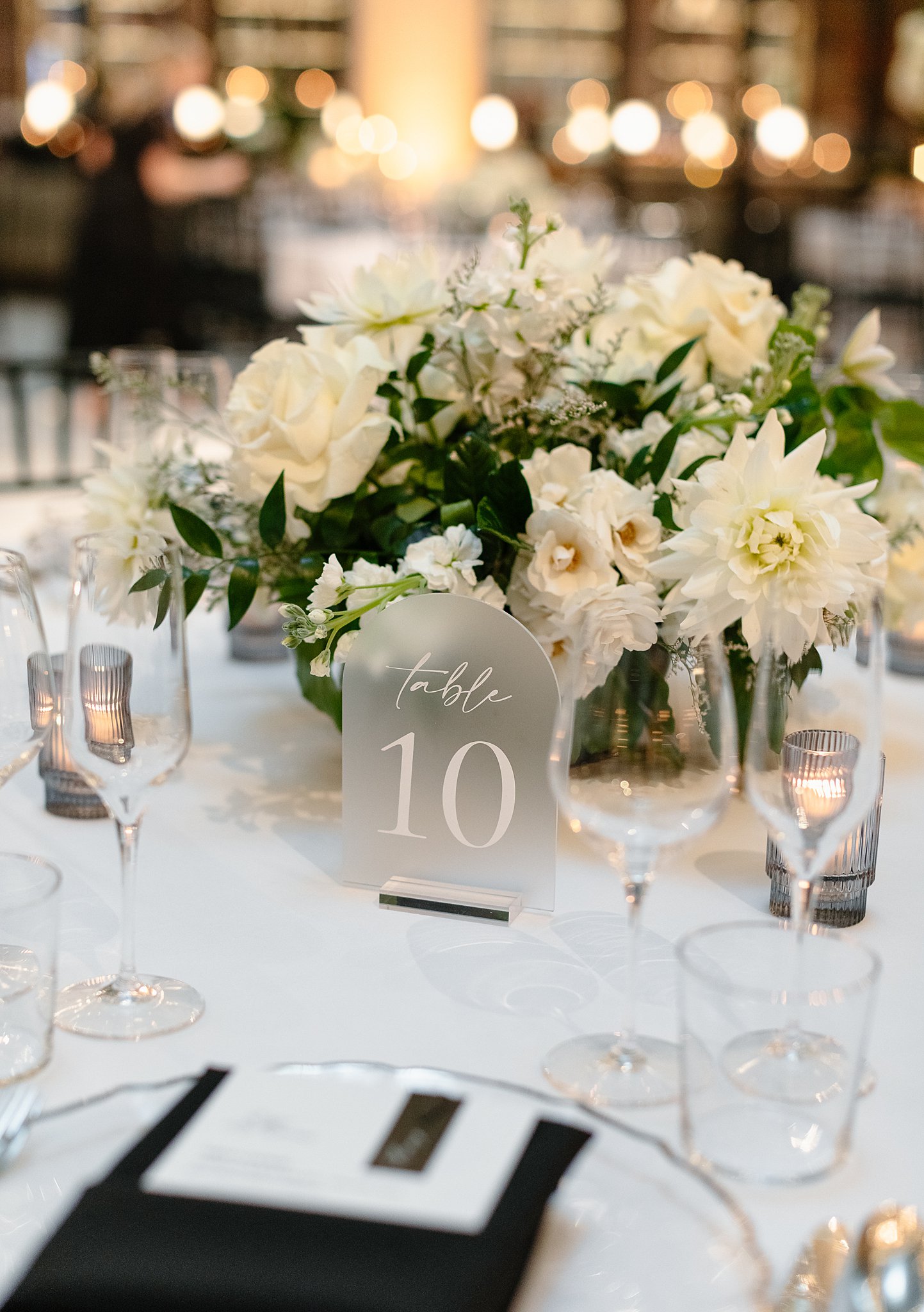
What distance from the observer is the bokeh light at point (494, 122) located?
9.52 metres

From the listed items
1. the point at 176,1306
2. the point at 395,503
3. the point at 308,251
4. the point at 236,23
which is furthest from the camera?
the point at 236,23

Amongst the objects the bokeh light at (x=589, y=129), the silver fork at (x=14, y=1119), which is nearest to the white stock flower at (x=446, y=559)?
the silver fork at (x=14, y=1119)

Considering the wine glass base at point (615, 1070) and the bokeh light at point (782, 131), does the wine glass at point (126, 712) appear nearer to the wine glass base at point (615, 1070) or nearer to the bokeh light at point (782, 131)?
the wine glass base at point (615, 1070)

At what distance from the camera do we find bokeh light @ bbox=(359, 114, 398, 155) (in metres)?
8.84

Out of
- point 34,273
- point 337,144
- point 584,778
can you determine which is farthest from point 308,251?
point 584,778

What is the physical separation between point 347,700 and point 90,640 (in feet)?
0.81

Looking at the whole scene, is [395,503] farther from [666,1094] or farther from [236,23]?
[236,23]

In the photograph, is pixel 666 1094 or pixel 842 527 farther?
pixel 842 527

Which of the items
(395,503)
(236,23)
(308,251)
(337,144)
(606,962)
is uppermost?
(236,23)

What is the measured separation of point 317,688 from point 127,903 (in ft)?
1.27

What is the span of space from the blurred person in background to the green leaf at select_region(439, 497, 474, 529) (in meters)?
5.16

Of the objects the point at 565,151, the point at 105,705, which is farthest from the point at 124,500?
the point at 565,151

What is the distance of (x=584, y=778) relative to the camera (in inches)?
Answer: 29.0

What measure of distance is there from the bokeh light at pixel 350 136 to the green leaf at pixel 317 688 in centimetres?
835
